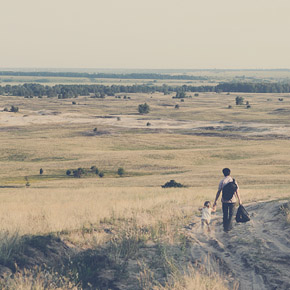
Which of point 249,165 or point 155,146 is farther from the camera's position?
point 155,146

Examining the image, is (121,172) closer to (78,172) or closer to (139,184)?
(78,172)

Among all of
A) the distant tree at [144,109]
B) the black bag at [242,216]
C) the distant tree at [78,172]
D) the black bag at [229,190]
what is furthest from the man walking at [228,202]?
the distant tree at [144,109]

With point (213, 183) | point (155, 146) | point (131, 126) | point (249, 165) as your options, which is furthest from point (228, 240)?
point (131, 126)

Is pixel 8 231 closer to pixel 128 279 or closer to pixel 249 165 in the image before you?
pixel 128 279

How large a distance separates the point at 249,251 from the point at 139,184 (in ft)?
99.4

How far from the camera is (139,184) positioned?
1679 inches

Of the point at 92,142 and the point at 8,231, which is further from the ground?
the point at 8,231

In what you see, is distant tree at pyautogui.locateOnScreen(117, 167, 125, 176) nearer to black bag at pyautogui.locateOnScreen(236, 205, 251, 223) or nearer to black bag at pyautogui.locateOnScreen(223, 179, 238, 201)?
black bag at pyautogui.locateOnScreen(223, 179, 238, 201)

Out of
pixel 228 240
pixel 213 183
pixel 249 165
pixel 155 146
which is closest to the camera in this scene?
pixel 228 240

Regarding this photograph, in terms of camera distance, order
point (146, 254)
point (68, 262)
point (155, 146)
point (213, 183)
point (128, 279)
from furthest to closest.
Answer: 1. point (155, 146)
2. point (213, 183)
3. point (146, 254)
4. point (68, 262)
5. point (128, 279)

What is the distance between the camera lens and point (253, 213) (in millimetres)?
17266

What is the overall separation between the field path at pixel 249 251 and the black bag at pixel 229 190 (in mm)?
1056

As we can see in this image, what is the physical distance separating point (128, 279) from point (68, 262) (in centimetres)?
175

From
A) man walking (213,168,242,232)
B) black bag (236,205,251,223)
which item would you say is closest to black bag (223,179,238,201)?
man walking (213,168,242,232)
